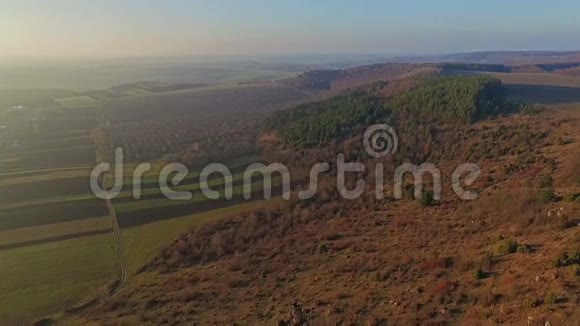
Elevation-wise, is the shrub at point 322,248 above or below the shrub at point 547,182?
below

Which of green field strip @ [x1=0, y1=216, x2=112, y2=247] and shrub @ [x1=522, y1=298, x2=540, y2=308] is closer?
shrub @ [x1=522, y1=298, x2=540, y2=308]

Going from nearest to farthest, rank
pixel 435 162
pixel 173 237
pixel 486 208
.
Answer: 1. pixel 486 208
2. pixel 173 237
3. pixel 435 162

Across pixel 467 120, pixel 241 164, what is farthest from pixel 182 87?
pixel 467 120

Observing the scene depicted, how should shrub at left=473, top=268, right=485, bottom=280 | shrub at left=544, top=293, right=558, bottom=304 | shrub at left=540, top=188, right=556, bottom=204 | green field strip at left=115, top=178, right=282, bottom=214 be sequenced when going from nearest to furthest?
1. shrub at left=544, top=293, right=558, bottom=304
2. shrub at left=473, top=268, right=485, bottom=280
3. shrub at left=540, top=188, right=556, bottom=204
4. green field strip at left=115, top=178, right=282, bottom=214

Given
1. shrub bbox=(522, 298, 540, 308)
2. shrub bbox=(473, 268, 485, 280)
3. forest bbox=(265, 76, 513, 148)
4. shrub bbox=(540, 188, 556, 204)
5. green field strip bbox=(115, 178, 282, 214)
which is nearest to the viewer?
Answer: shrub bbox=(522, 298, 540, 308)

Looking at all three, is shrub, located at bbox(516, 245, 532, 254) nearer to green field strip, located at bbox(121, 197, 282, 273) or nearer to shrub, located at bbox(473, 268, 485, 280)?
shrub, located at bbox(473, 268, 485, 280)

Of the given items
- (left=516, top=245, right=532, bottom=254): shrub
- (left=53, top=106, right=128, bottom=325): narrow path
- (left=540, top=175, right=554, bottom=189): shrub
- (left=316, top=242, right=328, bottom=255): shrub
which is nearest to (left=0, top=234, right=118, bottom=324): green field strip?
(left=53, top=106, right=128, bottom=325): narrow path

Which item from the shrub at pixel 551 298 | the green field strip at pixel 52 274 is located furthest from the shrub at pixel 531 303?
the green field strip at pixel 52 274

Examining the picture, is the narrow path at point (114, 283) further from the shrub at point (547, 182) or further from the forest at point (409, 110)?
the shrub at point (547, 182)

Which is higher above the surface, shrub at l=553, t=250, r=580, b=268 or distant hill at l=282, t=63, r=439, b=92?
distant hill at l=282, t=63, r=439, b=92

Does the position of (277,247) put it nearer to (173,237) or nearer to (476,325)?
(173,237)

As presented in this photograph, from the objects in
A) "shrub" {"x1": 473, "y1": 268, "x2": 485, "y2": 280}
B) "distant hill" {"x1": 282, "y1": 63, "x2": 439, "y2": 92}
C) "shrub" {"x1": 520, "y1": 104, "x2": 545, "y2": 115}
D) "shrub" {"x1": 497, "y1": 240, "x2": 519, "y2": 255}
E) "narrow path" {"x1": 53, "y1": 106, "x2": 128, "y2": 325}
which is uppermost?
"distant hill" {"x1": 282, "y1": 63, "x2": 439, "y2": 92}
